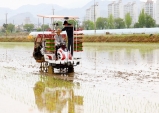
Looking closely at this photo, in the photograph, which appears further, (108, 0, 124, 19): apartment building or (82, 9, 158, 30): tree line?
(108, 0, 124, 19): apartment building

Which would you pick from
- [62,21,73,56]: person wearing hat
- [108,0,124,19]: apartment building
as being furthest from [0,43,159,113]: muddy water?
[108,0,124,19]: apartment building

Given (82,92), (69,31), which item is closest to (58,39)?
(69,31)

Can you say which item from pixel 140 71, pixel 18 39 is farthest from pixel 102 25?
pixel 140 71

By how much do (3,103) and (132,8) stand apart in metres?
170

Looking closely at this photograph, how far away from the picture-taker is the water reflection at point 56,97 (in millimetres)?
8070

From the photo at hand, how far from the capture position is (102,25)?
9519 centimetres

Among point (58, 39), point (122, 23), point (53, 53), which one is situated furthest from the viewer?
point (122, 23)

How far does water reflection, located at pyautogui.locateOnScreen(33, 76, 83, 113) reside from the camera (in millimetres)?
8070

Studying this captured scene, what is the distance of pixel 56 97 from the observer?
9430mm

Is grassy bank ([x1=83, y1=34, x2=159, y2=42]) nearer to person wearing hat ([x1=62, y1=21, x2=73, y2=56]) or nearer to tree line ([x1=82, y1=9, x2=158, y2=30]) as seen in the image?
person wearing hat ([x1=62, y1=21, x2=73, y2=56])

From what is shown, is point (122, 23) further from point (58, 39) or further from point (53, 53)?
point (58, 39)

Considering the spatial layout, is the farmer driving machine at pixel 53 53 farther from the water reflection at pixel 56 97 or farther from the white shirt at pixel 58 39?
the water reflection at pixel 56 97

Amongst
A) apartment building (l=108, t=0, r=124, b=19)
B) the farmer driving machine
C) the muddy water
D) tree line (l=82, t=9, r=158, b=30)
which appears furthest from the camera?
apartment building (l=108, t=0, r=124, b=19)

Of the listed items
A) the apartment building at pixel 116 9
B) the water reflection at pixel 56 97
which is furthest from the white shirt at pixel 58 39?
the apartment building at pixel 116 9
